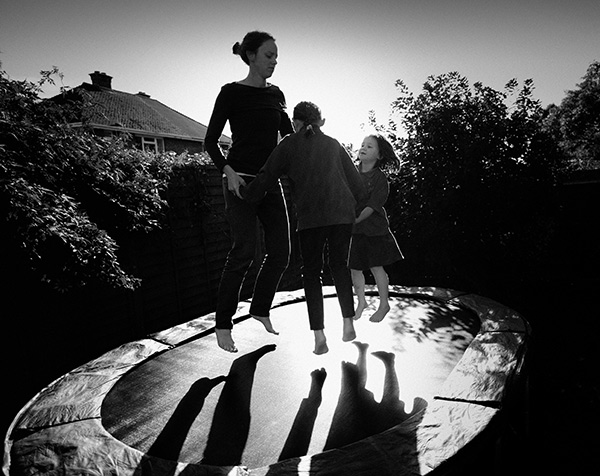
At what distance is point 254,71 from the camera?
1.95 metres

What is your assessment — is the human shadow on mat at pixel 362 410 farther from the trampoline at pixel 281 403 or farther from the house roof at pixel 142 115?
the house roof at pixel 142 115

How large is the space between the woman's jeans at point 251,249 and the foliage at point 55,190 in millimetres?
→ 644

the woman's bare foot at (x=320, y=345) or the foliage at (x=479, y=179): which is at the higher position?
the foliage at (x=479, y=179)

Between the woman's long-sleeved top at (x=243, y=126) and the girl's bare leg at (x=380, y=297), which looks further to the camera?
the girl's bare leg at (x=380, y=297)

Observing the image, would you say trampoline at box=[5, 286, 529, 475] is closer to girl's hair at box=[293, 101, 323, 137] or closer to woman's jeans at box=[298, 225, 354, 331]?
woman's jeans at box=[298, 225, 354, 331]

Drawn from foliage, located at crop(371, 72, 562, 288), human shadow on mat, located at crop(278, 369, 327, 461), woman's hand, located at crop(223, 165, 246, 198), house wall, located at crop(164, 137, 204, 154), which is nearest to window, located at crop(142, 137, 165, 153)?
house wall, located at crop(164, 137, 204, 154)

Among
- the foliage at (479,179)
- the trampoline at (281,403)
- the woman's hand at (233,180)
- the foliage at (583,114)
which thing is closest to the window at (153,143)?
the foliage at (479,179)

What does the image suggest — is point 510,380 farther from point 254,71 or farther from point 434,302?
point 254,71

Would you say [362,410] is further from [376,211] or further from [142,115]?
[142,115]

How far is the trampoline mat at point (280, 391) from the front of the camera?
4.23ft

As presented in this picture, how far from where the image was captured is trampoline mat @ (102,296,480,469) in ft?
4.23

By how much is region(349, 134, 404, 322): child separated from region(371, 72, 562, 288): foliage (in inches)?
61.7

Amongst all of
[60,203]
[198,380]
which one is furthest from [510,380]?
[60,203]

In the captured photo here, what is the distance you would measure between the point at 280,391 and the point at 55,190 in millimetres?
1589
